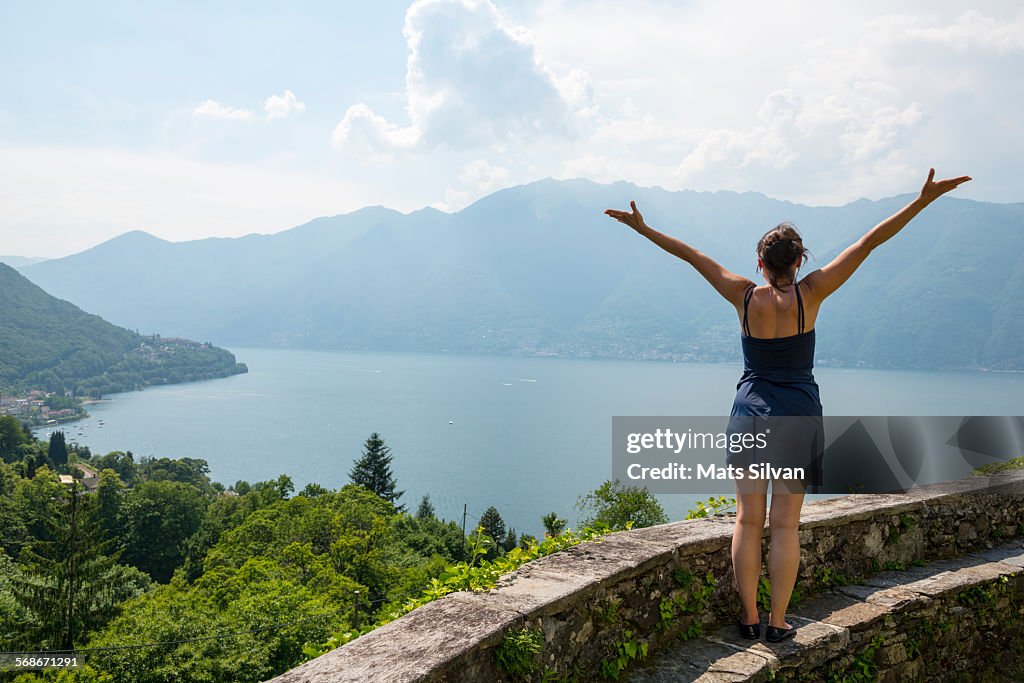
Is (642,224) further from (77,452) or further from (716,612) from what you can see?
(77,452)

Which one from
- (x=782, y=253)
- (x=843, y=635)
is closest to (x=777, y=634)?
(x=843, y=635)

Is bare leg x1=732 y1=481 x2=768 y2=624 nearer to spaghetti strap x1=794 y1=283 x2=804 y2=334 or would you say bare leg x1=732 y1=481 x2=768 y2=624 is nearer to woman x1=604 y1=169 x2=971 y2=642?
woman x1=604 y1=169 x2=971 y2=642

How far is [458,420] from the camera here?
12175cm

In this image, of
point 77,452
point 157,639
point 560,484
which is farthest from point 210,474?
point 157,639

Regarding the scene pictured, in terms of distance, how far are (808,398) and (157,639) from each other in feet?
81.8

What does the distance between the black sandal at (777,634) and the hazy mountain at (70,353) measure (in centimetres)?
17726

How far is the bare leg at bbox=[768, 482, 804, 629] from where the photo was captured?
108 inches

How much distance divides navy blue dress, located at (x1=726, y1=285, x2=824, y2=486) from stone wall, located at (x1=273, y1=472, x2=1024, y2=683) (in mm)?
592

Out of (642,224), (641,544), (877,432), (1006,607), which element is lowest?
(1006,607)

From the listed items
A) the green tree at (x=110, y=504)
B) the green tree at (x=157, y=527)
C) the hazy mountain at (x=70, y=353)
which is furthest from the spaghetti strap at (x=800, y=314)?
the hazy mountain at (x=70, y=353)

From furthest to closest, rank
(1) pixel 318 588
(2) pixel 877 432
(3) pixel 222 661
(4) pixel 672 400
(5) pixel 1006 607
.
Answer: (4) pixel 672 400, (1) pixel 318 588, (3) pixel 222 661, (2) pixel 877 432, (5) pixel 1006 607

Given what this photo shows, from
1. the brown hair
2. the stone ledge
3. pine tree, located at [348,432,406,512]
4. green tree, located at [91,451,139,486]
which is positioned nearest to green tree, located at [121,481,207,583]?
pine tree, located at [348,432,406,512]

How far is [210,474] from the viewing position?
292 feet

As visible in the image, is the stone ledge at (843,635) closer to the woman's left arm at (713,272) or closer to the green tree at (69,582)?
the woman's left arm at (713,272)
